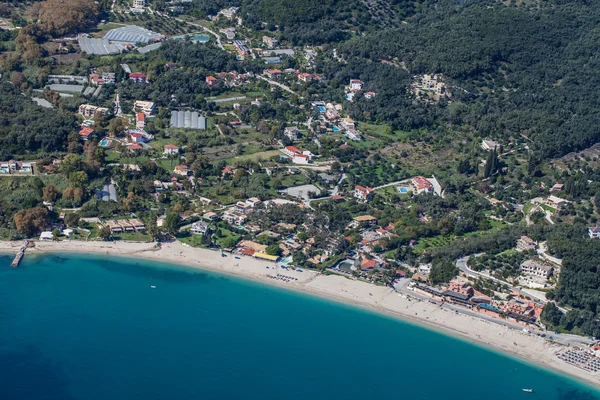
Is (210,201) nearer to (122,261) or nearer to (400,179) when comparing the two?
(122,261)

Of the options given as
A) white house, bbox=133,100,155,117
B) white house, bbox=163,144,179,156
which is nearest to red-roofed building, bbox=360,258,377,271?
white house, bbox=163,144,179,156

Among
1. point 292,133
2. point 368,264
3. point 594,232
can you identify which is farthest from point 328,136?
point 594,232

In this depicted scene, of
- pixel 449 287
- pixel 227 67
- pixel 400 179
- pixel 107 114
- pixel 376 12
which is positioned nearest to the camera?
pixel 449 287

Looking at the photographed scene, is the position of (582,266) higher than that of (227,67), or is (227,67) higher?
(227,67)

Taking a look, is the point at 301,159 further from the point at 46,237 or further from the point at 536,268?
the point at 536,268

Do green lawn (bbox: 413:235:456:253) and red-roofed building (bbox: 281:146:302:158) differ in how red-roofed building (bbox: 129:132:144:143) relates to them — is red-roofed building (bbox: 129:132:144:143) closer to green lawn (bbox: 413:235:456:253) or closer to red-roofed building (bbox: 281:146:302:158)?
red-roofed building (bbox: 281:146:302:158)

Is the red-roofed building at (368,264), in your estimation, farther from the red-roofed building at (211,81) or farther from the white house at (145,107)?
the red-roofed building at (211,81)

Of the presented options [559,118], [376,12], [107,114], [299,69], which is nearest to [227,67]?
[299,69]
